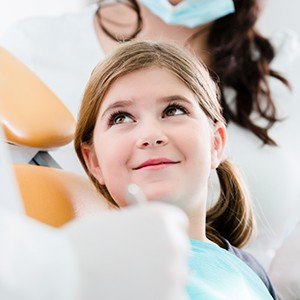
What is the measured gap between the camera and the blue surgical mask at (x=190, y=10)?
172 centimetres

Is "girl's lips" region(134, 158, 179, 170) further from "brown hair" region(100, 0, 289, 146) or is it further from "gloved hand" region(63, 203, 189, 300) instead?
"brown hair" region(100, 0, 289, 146)

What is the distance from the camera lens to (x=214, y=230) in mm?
1334

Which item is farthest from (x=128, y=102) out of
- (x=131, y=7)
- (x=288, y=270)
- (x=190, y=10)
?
(x=131, y=7)

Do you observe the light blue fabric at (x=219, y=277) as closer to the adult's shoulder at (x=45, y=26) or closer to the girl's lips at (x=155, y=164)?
the girl's lips at (x=155, y=164)

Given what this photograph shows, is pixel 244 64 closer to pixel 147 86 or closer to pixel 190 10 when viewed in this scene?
pixel 190 10

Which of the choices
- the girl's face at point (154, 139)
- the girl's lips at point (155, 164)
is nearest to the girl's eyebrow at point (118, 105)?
the girl's face at point (154, 139)

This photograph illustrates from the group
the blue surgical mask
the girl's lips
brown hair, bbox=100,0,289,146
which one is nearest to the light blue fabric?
the girl's lips

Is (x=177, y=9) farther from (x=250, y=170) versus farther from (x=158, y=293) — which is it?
(x=158, y=293)

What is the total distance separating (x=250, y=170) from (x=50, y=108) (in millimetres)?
603

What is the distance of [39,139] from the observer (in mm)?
1230

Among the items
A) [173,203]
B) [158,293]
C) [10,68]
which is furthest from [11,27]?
[158,293]

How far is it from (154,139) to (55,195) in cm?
27

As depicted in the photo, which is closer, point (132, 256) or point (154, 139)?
point (132, 256)

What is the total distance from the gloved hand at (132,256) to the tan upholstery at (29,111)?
0.68 m
